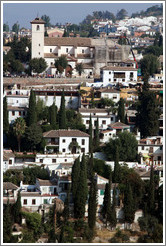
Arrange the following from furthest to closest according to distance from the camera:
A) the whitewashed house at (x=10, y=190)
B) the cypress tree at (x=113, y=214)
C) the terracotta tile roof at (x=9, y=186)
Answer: the terracotta tile roof at (x=9, y=186), the whitewashed house at (x=10, y=190), the cypress tree at (x=113, y=214)

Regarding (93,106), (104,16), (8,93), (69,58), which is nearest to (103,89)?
(93,106)

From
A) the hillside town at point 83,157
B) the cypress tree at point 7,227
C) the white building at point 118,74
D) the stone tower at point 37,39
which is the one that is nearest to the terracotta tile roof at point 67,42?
the stone tower at point 37,39

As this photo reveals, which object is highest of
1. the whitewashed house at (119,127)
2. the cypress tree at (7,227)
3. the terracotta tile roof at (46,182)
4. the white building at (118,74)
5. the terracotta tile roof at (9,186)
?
the white building at (118,74)

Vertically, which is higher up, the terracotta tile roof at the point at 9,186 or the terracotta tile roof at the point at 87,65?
the terracotta tile roof at the point at 87,65

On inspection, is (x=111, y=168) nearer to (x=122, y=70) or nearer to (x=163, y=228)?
(x=163, y=228)

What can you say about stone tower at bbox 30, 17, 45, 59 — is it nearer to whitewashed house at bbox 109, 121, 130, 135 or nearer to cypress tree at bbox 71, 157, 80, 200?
whitewashed house at bbox 109, 121, 130, 135

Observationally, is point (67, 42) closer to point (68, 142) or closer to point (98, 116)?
point (98, 116)

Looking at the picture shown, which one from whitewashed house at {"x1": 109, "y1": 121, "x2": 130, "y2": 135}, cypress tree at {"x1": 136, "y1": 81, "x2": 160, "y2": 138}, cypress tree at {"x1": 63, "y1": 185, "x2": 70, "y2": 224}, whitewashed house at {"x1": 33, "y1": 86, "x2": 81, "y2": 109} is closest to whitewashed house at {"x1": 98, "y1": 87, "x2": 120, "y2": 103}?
whitewashed house at {"x1": 33, "y1": 86, "x2": 81, "y2": 109}

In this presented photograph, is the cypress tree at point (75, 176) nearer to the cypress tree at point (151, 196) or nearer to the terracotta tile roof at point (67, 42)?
the cypress tree at point (151, 196)
